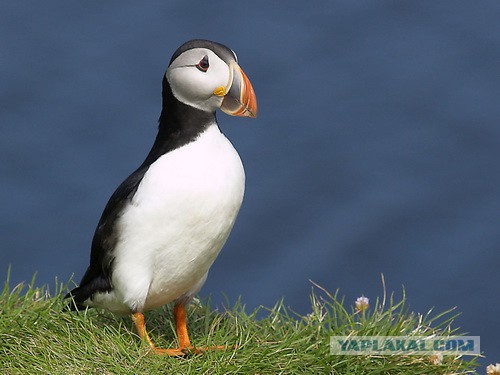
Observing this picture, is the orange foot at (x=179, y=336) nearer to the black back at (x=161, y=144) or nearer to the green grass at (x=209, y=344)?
the green grass at (x=209, y=344)

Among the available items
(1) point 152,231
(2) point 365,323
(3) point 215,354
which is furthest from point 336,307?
(1) point 152,231

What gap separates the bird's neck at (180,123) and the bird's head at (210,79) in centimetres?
3

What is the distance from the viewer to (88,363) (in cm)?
419

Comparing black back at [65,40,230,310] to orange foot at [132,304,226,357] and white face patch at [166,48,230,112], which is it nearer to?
white face patch at [166,48,230,112]

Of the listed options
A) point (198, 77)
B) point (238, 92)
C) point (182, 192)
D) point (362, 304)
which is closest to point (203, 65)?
point (198, 77)

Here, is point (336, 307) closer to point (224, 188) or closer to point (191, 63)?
point (224, 188)

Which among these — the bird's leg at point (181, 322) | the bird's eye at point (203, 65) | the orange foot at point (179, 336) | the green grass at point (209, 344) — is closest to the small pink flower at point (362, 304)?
the green grass at point (209, 344)

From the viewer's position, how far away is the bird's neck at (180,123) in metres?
4.20

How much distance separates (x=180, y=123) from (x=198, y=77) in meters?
0.19

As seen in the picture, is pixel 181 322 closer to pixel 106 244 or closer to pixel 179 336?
pixel 179 336

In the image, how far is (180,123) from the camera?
4203 millimetres

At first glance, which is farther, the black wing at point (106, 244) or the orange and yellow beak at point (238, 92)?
the black wing at point (106, 244)

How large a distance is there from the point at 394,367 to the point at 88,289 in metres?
1.25

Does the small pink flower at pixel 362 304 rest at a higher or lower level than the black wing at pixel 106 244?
lower
